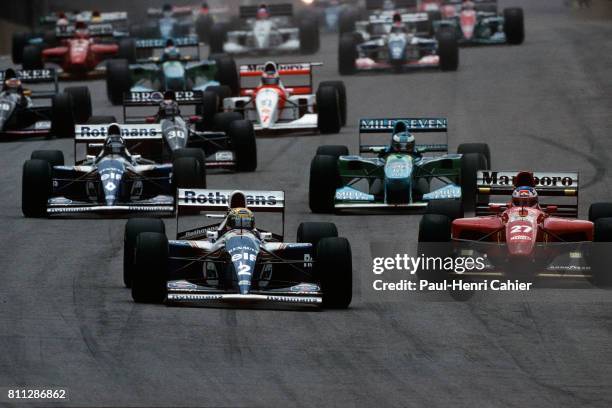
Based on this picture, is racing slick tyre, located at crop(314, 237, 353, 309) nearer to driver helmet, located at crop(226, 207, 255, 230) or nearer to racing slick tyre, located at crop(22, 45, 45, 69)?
driver helmet, located at crop(226, 207, 255, 230)

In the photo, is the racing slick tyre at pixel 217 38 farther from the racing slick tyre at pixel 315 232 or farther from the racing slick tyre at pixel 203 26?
the racing slick tyre at pixel 315 232

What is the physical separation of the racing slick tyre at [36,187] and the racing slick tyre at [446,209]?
6.81 metres

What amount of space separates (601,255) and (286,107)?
55.3 feet

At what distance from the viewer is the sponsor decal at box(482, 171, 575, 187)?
2259 cm

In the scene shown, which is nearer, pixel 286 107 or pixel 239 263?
pixel 239 263

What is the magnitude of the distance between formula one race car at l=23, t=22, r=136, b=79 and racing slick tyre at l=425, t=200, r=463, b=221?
26162 millimetres

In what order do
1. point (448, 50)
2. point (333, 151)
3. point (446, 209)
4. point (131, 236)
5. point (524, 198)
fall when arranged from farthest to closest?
1. point (448, 50)
2. point (333, 151)
3. point (446, 209)
4. point (524, 198)
5. point (131, 236)

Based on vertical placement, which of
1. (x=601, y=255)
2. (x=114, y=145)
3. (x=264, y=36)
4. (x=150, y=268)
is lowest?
(x=601, y=255)

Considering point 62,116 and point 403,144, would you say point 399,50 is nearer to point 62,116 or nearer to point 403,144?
point 62,116

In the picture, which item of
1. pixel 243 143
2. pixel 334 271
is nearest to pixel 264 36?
pixel 243 143

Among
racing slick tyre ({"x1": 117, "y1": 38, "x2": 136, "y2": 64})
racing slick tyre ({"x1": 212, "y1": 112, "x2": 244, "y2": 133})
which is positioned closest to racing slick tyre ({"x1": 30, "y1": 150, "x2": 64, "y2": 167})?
racing slick tyre ({"x1": 212, "y1": 112, "x2": 244, "y2": 133})

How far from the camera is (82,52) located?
154ft

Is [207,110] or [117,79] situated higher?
[117,79]

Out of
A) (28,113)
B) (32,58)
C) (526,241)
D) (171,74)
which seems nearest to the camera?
(526,241)
